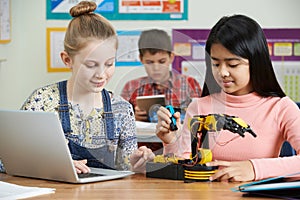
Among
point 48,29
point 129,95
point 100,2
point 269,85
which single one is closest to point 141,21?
point 100,2

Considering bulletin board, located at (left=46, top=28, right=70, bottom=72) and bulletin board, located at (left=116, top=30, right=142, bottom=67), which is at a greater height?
bulletin board, located at (left=116, top=30, right=142, bottom=67)

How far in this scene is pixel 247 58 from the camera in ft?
6.44

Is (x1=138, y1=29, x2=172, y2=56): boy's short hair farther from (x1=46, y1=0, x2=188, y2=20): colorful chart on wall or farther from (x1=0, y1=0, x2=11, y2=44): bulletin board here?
(x1=46, y1=0, x2=188, y2=20): colorful chart on wall

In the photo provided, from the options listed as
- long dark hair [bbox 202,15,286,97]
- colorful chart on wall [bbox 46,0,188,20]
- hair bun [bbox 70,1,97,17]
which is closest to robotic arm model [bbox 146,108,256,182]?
long dark hair [bbox 202,15,286,97]

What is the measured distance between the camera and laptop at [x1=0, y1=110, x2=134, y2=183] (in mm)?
1652

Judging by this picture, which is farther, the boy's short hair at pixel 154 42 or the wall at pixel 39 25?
the wall at pixel 39 25

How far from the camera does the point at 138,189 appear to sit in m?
1.62

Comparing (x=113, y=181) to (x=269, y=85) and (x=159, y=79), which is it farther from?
(x=269, y=85)

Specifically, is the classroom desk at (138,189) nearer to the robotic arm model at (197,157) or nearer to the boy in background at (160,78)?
the robotic arm model at (197,157)

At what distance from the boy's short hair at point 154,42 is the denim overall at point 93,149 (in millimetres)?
343

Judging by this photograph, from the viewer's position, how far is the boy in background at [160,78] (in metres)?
1.67

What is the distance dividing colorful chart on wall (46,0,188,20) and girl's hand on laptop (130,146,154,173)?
6.90 ft

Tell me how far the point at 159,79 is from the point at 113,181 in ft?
1.05

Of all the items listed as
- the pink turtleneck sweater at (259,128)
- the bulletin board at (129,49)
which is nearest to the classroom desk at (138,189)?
the pink turtleneck sweater at (259,128)
